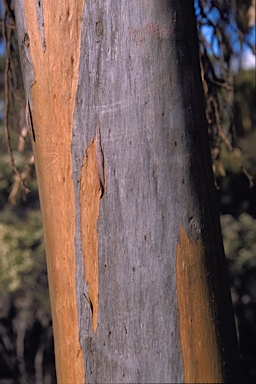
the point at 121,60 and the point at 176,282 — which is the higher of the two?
the point at 121,60

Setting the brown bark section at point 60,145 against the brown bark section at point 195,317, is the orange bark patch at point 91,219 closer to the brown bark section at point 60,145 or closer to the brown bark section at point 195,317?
the brown bark section at point 60,145

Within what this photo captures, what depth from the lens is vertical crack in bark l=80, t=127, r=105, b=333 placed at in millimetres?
1891

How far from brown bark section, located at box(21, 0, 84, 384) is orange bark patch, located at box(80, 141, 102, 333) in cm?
5

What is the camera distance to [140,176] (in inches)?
72.1

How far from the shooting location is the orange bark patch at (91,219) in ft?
6.21

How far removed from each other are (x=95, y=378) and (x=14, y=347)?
410 cm

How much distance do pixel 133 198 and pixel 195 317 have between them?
0.39 metres

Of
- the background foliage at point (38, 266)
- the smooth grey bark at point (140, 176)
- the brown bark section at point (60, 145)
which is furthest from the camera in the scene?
the background foliage at point (38, 266)

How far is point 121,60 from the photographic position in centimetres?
186

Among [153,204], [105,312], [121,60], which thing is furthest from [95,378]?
[121,60]

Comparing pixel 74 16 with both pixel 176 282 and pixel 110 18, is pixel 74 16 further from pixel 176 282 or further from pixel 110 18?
pixel 176 282

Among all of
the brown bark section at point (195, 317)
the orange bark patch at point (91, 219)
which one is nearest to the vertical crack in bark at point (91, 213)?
the orange bark patch at point (91, 219)

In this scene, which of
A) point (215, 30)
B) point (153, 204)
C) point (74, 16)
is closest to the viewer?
point (153, 204)

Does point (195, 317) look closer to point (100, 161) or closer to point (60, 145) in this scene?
point (100, 161)
